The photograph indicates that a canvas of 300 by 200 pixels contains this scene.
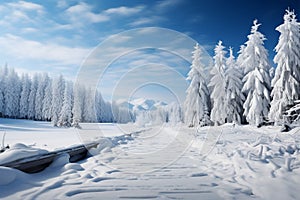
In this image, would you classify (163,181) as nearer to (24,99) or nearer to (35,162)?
(35,162)

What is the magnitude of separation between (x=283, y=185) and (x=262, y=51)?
88.6 feet

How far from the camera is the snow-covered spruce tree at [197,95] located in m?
33.8

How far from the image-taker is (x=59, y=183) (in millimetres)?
4539

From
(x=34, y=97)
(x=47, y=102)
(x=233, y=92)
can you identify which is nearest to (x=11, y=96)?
(x=34, y=97)

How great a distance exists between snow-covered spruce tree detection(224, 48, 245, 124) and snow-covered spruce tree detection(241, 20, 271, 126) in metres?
3.52

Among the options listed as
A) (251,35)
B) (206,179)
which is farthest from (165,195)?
(251,35)

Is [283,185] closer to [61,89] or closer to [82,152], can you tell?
[82,152]

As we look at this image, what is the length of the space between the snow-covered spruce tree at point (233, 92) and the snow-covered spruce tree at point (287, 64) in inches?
330

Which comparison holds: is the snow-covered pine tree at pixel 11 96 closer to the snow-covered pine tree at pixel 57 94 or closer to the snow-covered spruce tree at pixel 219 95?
the snow-covered pine tree at pixel 57 94

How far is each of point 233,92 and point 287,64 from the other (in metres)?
9.30

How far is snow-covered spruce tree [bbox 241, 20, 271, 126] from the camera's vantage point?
25578 millimetres

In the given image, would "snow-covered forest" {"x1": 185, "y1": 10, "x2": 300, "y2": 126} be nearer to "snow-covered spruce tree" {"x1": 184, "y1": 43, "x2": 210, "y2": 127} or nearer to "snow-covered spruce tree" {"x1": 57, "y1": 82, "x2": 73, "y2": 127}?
"snow-covered spruce tree" {"x1": 184, "y1": 43, "x2": 210, "y2": 127}

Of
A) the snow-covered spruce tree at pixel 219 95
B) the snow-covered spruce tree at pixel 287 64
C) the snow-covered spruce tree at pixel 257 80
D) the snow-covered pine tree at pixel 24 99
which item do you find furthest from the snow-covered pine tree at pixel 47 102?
the snow-covered spruce tree at pixel 287 64

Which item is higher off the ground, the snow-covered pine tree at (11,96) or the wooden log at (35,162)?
the snow-covered pine tree at (11,96)
